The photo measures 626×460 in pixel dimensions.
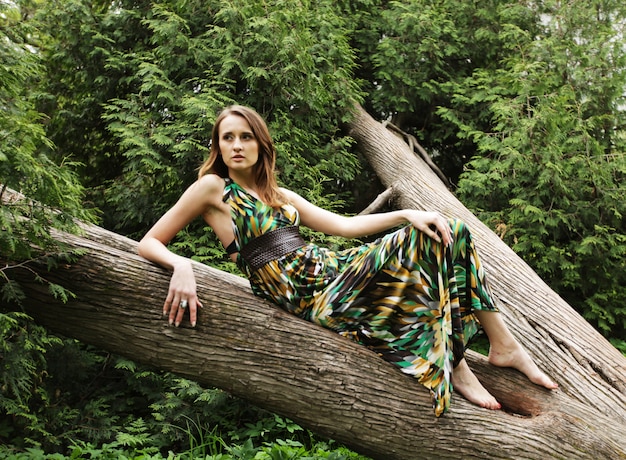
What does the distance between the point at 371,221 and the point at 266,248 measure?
0.56 m

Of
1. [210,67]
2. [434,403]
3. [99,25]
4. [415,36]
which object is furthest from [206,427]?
[415,36]

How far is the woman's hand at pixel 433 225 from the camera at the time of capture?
8.58ft

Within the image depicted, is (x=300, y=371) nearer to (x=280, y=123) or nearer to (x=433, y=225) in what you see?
(x=433, y=225)

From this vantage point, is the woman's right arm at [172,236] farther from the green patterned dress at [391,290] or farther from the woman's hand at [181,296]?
the green patterned dress at [391,290]

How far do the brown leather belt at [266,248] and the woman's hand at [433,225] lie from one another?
694mm

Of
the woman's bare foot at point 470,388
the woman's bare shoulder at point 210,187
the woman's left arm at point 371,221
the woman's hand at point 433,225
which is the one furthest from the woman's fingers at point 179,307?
the woman's bare foot at point 470,388

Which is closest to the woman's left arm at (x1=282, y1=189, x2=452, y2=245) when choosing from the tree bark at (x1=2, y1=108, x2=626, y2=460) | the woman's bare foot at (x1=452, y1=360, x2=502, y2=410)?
the tree bark at (x1=2, y1=108, x2=626, y2=460)

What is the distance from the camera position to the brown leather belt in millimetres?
2973

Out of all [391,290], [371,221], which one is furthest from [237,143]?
[391,290]

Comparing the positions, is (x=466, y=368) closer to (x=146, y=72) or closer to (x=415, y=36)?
(x=146, y=72)

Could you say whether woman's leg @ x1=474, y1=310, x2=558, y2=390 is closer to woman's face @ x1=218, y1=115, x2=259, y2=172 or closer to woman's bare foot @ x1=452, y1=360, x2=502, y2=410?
woman's bare foot @ x1=452, y1=360, x2=502, y2=410

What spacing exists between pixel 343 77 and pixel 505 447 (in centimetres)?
474

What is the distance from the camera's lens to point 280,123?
18.2 ft

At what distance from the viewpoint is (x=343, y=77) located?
650cm
